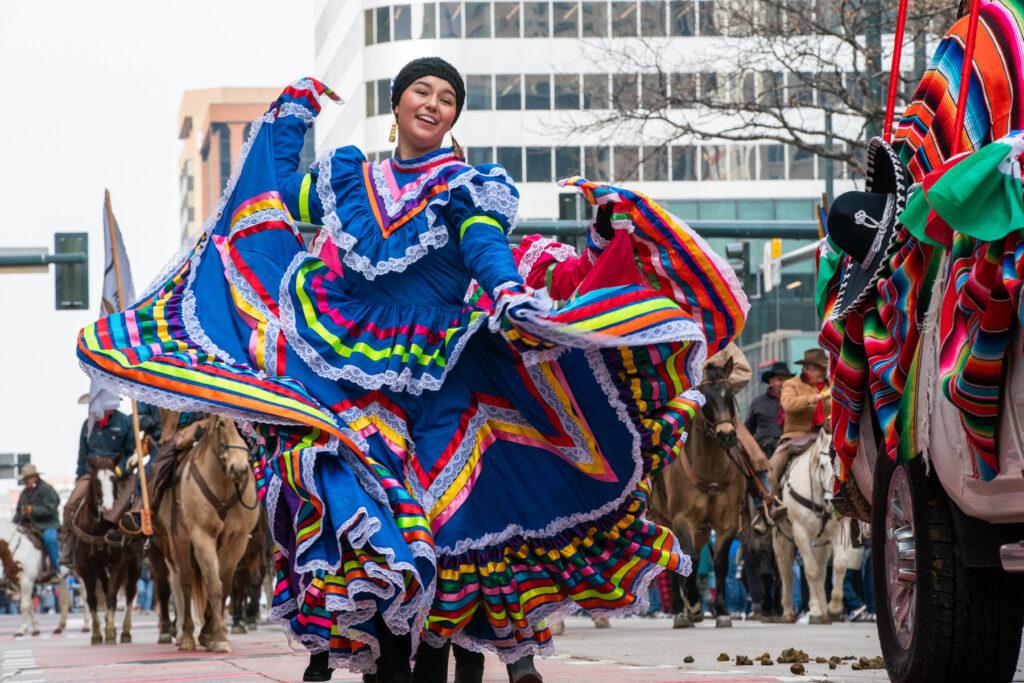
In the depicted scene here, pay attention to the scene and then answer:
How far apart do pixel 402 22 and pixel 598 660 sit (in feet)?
196

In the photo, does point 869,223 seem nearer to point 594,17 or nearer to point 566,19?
point 594,17

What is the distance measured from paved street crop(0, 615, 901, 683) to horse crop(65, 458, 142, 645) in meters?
2.38

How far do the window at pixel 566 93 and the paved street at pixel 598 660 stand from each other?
5029 cm

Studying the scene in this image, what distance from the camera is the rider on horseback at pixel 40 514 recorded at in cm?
3117

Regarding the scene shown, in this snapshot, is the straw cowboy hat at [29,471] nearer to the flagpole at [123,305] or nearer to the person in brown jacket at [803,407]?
the flagpole at [123,305]

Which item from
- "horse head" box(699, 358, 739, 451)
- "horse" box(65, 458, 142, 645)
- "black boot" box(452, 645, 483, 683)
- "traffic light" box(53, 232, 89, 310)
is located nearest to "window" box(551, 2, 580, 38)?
"traffic light" box(53, 232, 89, 310)

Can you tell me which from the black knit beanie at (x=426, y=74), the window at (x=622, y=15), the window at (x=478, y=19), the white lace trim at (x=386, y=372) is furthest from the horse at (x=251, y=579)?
the window at (x=478, y=19)

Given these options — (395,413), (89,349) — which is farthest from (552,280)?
(89,349)

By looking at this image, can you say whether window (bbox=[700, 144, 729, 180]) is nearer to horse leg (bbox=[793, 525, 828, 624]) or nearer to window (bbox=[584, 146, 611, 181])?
window (bbox=[584, 146, 611, 181])

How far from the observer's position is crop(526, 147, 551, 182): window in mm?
69125

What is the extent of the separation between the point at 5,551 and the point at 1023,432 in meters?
28.3

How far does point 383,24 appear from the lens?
230 ft

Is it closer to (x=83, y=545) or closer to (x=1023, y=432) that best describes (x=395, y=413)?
(x=1023, y=432)

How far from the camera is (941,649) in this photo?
6.61m
